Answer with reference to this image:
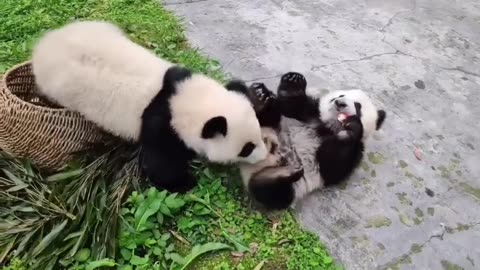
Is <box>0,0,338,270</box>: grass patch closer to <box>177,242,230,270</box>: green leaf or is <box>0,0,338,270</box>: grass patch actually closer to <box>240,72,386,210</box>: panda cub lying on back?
<box>177,242,230,270</box>: green leaf

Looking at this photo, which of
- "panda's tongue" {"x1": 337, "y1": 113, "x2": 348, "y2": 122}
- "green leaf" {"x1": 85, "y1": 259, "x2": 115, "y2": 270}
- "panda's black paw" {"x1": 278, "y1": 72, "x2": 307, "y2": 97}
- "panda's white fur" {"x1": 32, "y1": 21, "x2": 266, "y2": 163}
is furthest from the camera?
"panda's black paw" {"x1": 278, "y1": 72, "x2": 307, "y2": 97}

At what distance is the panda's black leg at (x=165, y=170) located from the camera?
300 cm

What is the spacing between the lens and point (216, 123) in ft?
9.21

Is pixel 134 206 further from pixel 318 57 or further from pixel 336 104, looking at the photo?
pixel 318 57

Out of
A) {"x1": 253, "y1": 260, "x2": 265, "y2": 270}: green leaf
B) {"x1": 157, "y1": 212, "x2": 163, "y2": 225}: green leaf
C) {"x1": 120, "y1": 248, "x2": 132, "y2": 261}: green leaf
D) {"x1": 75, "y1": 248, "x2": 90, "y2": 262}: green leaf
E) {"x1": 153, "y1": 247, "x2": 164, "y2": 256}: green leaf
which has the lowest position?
{"x1": 253, "y1": 260, "x2": 265, "y2": 270}: green leaf

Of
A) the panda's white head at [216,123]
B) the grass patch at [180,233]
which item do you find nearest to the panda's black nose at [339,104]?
the panda's white head at [216,123]

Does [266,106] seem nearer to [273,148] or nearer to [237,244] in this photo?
[273,148]

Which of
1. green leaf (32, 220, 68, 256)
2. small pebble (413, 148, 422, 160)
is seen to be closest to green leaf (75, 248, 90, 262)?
green leaf (32, 220, 68, 256)

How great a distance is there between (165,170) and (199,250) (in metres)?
0.47

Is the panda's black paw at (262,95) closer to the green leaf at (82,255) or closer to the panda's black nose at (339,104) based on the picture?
the panda's black nose at (339,104)

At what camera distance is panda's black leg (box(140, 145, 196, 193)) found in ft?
9.84

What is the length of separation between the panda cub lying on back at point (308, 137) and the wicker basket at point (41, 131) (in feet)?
3.02

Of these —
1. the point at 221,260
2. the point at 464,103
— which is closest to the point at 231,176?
the point at 221,260

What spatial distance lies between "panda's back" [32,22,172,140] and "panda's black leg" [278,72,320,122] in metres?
0.77
